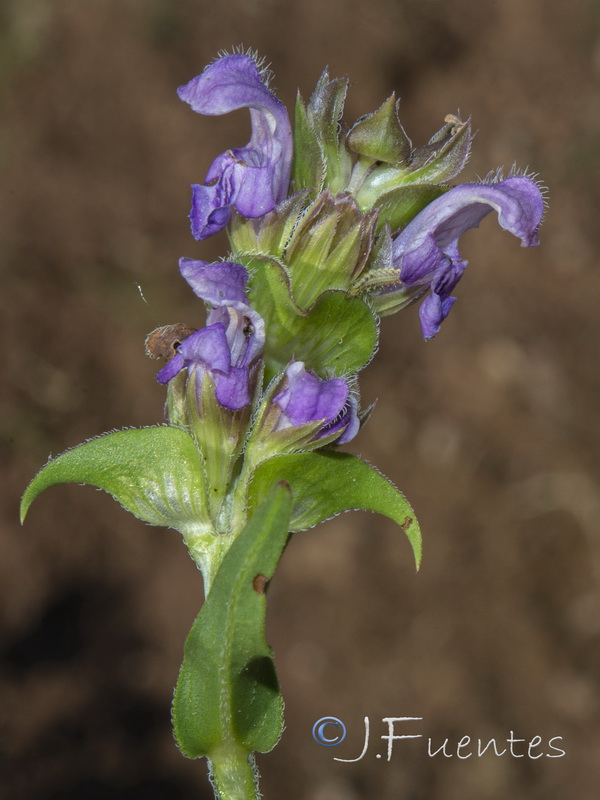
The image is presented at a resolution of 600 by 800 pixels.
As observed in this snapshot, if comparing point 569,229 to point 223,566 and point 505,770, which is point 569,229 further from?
point 223,566

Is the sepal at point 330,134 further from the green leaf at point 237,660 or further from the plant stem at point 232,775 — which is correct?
the plant stem at point 232,775

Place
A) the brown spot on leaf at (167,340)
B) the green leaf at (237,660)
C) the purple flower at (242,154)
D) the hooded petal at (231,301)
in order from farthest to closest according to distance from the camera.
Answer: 1. the brown spot on leaf at (167,340)
2. the purple flower at (242,154)
3. the hooded petal at (231,301)
4. the green leaf at (237,660)

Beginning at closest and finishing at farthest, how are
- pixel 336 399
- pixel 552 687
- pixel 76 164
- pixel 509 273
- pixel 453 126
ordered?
pixel 336 399 → pixel 453 126 → pixel 552 687 → pixel 76 164 → pixel 509 273

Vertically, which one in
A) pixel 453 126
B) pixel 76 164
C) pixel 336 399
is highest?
pixel 76 164

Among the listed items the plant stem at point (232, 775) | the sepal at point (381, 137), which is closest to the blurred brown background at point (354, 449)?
the plant stem at point (232, 775)

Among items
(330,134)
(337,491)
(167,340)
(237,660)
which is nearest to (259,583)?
(237,660)

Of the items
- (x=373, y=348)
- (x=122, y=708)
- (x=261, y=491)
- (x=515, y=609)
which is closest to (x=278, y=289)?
(x=373, y=348)

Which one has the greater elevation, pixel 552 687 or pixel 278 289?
pixel 552 687
